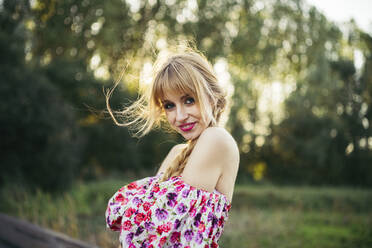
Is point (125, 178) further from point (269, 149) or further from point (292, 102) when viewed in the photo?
point (292, 102)

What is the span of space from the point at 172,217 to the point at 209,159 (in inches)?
11.4

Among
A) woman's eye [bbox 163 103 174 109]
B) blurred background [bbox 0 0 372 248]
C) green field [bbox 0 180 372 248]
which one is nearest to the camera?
woman's eye [bbox 163 103 174 109]

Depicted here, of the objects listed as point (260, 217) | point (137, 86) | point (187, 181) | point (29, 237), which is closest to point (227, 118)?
point (29, 237)

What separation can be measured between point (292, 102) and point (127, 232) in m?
18.1

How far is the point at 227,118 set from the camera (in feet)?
16.9

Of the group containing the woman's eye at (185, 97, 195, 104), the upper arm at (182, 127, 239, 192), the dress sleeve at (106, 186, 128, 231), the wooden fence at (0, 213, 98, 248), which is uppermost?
the woman's eye at (185, 97, 195, 104)

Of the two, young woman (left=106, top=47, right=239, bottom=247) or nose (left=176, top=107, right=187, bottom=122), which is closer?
young woman (left=106, top=47, right=239, bottom=247)

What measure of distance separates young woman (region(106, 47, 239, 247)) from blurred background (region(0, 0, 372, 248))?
576 mm

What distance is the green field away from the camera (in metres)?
5.98

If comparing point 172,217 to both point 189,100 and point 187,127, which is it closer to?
point 187,127

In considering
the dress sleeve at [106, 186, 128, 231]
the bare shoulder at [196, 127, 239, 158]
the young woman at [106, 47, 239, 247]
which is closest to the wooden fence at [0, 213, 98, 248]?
the dress sleeve at [106, 186, 128, 231]

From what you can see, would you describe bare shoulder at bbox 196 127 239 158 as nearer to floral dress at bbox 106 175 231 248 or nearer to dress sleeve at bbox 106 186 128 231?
floral dress at bbox 106 175 231 248

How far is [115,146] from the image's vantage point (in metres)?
16.1

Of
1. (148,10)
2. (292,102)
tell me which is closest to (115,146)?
(148,10)
